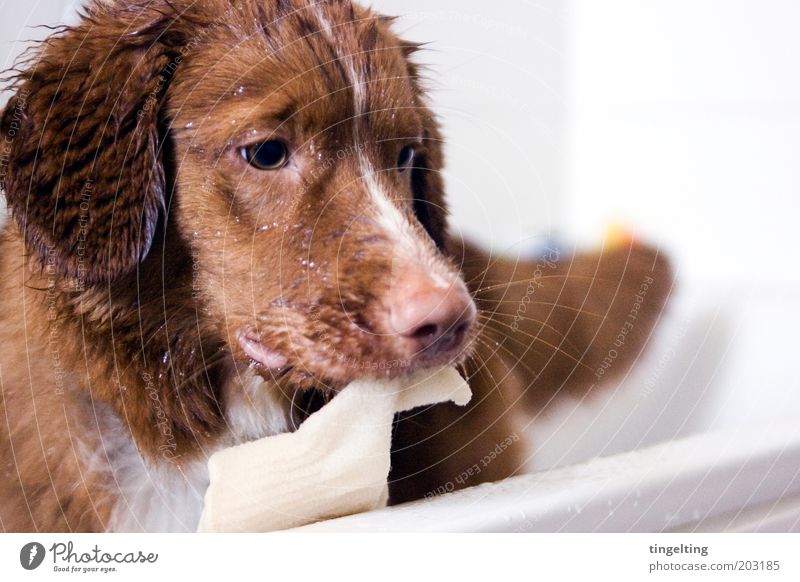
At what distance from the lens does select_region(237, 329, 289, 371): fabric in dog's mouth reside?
2.74 feet

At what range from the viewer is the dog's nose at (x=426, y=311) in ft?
2.38

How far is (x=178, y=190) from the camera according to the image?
82 cm

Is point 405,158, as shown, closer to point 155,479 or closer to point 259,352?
point 259,352

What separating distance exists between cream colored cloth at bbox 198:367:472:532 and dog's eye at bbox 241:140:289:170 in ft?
0.83

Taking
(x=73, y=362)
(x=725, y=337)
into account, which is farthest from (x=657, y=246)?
(x=73, y=362)

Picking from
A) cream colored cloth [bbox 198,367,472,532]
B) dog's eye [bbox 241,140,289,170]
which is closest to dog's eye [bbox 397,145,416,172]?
dog's eye [bbox 241,140,289,170]

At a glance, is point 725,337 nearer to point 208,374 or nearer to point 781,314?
point 781,314

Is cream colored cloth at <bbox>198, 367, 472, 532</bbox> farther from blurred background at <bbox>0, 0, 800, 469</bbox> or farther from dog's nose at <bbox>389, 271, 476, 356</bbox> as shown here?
blurred background at <bbox>0, 0, 800, 469</bbox>

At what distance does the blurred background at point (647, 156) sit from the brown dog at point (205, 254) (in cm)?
7

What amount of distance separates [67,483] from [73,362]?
14 centimetres

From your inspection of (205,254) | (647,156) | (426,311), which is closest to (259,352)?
(205,254)

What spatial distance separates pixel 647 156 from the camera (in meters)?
A: 0.98

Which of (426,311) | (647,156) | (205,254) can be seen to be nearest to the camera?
(426,311)

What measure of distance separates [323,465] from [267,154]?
1.12 ft
